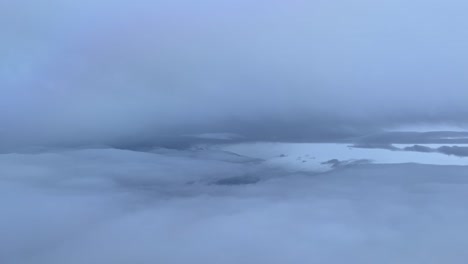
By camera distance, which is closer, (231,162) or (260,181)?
(260,181)

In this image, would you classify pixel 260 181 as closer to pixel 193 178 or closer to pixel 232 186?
pixel 232 186

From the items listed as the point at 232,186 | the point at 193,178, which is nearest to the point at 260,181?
the point at 232,186
